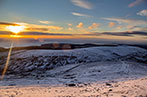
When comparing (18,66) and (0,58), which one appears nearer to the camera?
(18,66)

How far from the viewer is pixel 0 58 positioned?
57.3 ft

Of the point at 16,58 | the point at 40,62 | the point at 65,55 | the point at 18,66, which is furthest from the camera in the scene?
the point at 65,55

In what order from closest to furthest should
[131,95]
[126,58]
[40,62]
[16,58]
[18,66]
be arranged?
[131,95], [18,66], [40,62], [16,58], [126,58]

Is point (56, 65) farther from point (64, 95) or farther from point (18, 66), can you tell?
Result: point (64, 95)

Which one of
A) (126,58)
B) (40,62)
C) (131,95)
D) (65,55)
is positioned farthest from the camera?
(126,58)

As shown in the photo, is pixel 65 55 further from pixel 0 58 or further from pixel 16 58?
pixel 0 58

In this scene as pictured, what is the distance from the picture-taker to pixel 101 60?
17.3 meters

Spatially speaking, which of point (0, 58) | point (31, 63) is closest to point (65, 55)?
point (31, 63)

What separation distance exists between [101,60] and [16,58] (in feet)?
43.8

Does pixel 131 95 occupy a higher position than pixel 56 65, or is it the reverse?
pixel 131 95

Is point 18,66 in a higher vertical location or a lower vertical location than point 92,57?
lower

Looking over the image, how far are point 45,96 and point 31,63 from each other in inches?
418

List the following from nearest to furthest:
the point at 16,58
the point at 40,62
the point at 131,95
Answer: the point at 131,95
the point at 40,62
the point at 16,58

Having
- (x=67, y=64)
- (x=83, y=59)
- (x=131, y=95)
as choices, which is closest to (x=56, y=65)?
(x=67, y=64)
